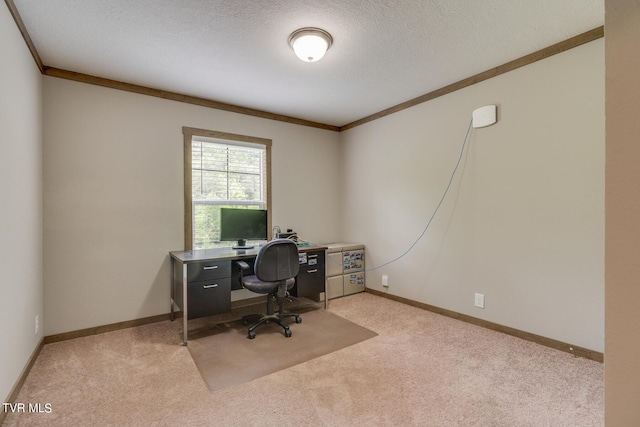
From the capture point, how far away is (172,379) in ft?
7.23

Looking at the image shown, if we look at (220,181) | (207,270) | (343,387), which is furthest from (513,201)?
(220,181)

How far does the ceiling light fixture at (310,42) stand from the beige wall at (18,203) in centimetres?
179

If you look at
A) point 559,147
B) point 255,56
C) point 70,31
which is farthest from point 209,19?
point 559,147

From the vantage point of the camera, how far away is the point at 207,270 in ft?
9.59

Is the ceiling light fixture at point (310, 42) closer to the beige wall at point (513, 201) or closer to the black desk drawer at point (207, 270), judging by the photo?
the beige wall at point (513, 201)

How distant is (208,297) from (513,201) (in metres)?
3.01

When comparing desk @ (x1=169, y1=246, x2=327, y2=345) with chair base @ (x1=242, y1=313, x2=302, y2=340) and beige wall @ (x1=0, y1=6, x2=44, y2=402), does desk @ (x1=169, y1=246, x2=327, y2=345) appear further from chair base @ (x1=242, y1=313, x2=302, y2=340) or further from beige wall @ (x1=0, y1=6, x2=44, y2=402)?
beige wall @ (x1=0, y1=6, x2=44, y2=402)

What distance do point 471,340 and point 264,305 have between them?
2400 mm

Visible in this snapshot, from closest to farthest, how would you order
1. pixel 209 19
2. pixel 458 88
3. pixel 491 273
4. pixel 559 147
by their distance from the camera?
pixel 209 19 < pixel 559 147 < pixel 491 273 < pixel 458 88

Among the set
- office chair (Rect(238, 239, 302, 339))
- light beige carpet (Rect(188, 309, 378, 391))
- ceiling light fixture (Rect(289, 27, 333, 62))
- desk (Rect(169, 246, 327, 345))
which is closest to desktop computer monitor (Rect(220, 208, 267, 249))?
desk (Rect(169, 246, 327, 345))

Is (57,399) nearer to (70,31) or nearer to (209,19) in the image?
(70,31)

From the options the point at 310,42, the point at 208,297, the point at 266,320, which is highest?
the point at 310,42

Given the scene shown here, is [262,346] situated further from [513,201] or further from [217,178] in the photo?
[513,201]

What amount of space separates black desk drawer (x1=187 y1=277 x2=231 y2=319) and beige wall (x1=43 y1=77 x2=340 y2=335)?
746mm
